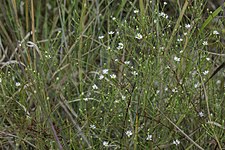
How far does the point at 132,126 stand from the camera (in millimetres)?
1429

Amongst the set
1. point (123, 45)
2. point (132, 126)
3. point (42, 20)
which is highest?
point (123, 45)

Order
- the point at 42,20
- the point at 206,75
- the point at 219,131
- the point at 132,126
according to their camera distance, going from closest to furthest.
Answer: the point at 132,126, the point at 219,131, the point at 206,75, the point at 42,20

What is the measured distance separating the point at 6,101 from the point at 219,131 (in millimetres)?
728

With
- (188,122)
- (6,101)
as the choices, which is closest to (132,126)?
(188,122)

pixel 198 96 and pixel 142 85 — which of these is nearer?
pixel 142 85

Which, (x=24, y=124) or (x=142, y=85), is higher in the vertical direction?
(x=142, y=85)

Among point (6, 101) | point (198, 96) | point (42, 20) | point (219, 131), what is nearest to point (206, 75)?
point (198, 96)

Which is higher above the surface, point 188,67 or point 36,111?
point 188,67

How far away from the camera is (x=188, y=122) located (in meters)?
1.62

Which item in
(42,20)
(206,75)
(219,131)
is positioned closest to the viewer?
(219,131)

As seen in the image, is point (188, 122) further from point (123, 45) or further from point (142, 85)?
point (123, 45)

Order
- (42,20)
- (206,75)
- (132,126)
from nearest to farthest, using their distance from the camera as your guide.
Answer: (132,126)
(206,75)
(42,20)

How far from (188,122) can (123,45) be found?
34 cm

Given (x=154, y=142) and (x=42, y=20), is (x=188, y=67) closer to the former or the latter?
(x=154, y=142)
